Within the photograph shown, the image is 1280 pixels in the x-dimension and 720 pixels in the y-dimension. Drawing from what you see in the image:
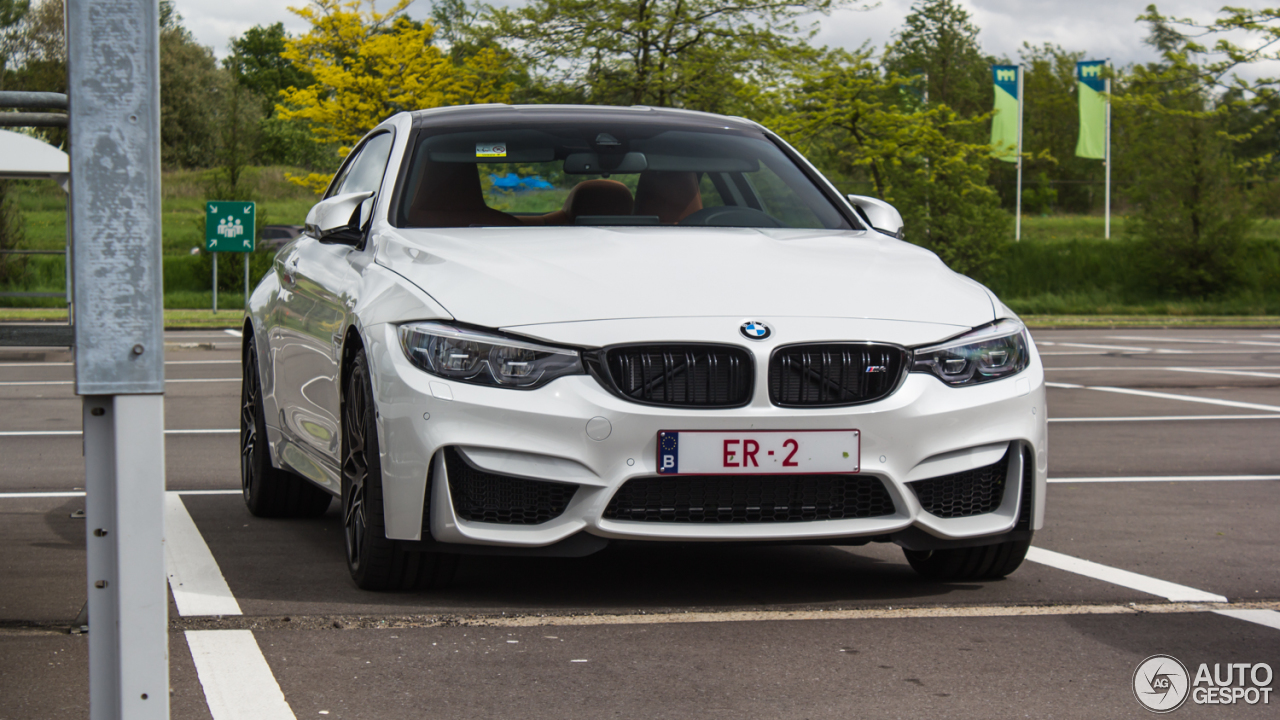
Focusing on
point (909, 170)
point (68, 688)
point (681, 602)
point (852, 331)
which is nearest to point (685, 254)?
→ point (852, 331)

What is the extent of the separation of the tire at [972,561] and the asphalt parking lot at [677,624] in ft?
0.20

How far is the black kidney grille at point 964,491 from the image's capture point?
448cm

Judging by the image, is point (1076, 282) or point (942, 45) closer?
point (1076, 282)

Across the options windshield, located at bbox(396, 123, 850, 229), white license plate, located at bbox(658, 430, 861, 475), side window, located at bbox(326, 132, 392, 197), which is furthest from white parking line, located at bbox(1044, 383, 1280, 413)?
white license plate, located at bbox(658, 430, 861, 475)

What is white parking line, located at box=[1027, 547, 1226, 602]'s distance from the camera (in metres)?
4.80

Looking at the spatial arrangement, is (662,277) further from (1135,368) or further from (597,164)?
(1135,368)

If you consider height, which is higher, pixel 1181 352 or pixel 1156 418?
pixel 1156 418

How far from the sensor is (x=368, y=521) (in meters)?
4.54

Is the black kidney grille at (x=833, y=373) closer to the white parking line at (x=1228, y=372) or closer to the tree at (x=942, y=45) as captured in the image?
the white parking line at (x=1228, y=372)

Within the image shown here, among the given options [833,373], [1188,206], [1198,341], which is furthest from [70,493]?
[1188,206]

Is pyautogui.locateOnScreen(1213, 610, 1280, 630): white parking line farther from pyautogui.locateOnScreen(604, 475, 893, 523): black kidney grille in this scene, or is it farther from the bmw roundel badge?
the bmw roundel badge

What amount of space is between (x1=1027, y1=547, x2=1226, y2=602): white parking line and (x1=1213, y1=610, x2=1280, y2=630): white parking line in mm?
175

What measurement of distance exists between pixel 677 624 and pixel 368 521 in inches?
38.5

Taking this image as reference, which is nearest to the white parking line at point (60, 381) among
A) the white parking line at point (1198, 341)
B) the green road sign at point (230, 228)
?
the white parking line at point (1198, 341)
